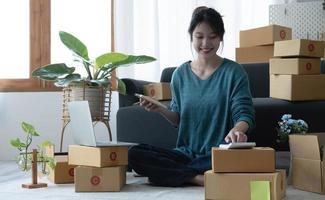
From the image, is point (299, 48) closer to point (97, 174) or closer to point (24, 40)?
point (97, 174)

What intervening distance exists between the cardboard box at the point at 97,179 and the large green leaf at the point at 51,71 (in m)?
0.80

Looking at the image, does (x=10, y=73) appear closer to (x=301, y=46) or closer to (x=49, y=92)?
(x=49, y=92)

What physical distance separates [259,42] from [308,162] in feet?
3.96

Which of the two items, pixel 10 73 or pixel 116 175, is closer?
pixel 116 175

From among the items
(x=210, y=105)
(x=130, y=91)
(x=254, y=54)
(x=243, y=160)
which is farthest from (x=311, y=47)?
(x=243, y=160)

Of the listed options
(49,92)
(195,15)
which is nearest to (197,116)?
Result: (195,15)

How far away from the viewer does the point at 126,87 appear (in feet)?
8.61

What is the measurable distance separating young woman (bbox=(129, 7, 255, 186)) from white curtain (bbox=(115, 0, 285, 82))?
1.22m

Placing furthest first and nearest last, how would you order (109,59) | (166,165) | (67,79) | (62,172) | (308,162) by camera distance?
(109,59)
(67,79)
(62,172)
(166,165)
(308,162)

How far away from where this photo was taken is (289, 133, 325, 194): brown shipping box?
1.76m

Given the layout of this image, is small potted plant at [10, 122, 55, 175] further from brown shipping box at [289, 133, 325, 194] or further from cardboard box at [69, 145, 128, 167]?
brown shipping box at [289, 133, 325, 194]

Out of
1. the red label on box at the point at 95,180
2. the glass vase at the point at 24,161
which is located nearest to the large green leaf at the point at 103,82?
the glass vase at the point at 24,161

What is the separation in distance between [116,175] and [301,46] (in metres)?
1.15

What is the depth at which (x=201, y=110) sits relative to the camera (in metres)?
2.01
